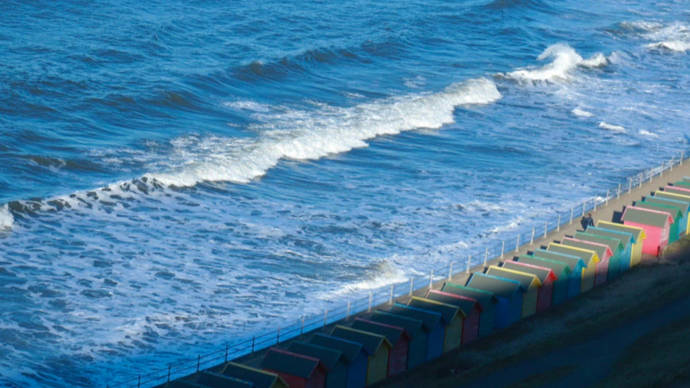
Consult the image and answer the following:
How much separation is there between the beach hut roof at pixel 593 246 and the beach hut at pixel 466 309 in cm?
580

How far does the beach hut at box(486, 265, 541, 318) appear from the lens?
29062 millimetres

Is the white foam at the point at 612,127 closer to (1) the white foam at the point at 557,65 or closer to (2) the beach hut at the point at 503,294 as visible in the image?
(1) the white foam at the point at 557,65

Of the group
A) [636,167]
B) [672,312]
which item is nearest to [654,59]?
[636,167]

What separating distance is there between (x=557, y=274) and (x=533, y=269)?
0.72m

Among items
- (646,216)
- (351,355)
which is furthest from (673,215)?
(351,355)

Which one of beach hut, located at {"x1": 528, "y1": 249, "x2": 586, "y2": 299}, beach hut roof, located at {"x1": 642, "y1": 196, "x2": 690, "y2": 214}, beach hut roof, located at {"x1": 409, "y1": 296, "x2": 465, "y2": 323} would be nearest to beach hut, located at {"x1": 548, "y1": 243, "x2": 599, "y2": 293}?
beach hut, located at {"x1": 528, "y1": 249, "x2": 586, "y2": 299}

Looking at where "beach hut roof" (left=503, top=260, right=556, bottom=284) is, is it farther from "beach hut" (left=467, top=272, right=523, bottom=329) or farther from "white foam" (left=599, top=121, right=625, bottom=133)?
"white foam" (left=599, top=121, right=625, bottom=133)

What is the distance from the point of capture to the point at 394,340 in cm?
2538

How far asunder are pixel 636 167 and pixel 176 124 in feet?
67.7

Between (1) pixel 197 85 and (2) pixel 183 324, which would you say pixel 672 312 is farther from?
(1) pixel 197 85

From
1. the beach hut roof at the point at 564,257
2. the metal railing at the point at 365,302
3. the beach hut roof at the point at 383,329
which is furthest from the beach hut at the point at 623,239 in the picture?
the beach hut roof at the point at 383,329

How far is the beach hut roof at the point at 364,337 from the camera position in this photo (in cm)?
2477

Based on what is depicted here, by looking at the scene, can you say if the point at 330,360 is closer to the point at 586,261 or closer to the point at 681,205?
the point at 586,261

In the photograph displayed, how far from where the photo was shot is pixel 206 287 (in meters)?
32.1
